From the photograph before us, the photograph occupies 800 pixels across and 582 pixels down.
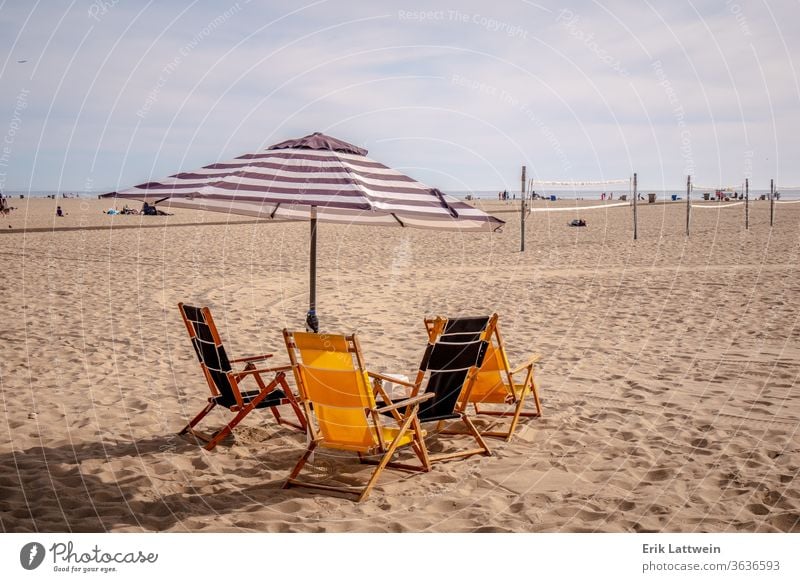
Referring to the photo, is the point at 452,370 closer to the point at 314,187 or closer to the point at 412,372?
the point at 314,187

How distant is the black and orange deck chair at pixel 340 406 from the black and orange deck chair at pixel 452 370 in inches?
15.0

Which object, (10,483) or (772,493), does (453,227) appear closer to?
(772,493)

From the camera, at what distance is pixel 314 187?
15.2 feet

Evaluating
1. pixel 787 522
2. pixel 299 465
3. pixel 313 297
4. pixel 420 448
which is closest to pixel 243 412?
pixel 299 465

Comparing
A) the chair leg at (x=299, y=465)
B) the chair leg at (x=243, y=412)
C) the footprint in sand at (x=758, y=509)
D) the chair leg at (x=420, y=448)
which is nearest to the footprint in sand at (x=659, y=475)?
the footprint in sand at (x=758, y=509)

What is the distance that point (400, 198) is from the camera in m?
4.78

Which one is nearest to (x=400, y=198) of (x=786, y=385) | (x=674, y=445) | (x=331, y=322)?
(x=674, y=445)

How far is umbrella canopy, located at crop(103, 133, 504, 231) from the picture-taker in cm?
455

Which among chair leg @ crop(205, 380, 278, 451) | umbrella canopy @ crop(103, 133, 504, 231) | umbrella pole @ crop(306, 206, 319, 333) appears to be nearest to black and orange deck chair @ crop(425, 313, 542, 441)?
umbrella pole @ crop(306, 206, 319, 333)

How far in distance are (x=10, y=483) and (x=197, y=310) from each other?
1.50 metres

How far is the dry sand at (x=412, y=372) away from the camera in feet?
13.4
